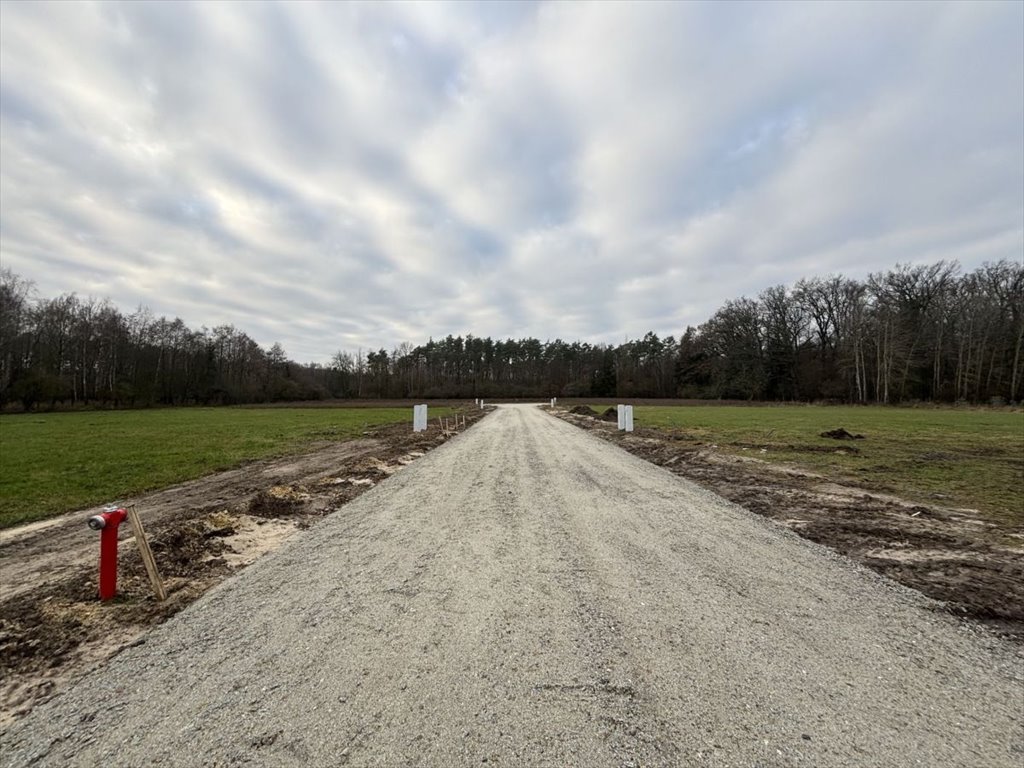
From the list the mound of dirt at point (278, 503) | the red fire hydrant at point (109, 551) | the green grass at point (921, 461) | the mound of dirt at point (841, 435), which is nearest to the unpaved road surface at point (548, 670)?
the red fire hydrant at point (109, 551)

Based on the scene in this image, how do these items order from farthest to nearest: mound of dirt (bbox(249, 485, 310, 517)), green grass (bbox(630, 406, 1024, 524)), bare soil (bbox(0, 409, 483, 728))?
1. green grass (bbox(630, 406, 1024, 524))
2. mound of dirt (bbox(249, 485, 310, 517))
3. bare soil (bbox(0, 409, 483, 728))

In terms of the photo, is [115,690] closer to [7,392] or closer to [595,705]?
[595,705]

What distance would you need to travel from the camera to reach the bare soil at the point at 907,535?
4254 mm

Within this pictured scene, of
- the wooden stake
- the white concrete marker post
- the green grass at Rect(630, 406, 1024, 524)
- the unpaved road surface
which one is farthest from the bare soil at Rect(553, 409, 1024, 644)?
the white concrete marker post

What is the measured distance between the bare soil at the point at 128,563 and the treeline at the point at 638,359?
6372 cm

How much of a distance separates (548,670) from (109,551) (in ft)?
14.7

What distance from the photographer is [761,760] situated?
219cm

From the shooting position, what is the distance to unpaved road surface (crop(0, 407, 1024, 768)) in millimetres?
2309

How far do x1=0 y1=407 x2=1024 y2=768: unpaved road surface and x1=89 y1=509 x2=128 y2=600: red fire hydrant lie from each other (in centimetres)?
101

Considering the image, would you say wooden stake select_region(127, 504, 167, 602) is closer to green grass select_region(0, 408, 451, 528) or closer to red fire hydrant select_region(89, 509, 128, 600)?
red fire hydrant select_region(89, 509, 128, 600)

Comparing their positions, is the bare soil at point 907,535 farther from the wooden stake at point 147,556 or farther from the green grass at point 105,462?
the green grass at point 105,462

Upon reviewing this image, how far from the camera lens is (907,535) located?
6133mm

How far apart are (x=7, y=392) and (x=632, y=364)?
97323 mm

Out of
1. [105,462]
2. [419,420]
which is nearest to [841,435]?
[419,420]
